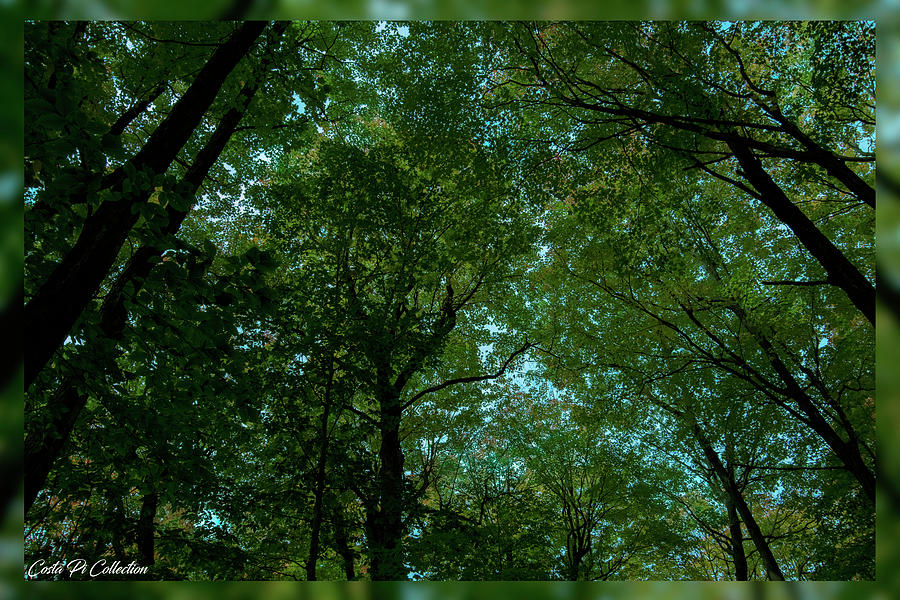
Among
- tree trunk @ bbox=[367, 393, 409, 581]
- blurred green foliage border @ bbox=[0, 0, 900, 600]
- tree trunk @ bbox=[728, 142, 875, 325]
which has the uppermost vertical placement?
tree trunk @ bbox=[728, 142, 875, 325]

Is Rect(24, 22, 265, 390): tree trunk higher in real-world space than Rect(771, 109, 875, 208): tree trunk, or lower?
lower

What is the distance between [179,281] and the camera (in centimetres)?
213

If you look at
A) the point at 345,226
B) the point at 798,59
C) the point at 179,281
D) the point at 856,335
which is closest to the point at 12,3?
the point at 179,281

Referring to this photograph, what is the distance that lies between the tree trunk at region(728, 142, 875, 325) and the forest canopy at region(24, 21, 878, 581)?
29mm

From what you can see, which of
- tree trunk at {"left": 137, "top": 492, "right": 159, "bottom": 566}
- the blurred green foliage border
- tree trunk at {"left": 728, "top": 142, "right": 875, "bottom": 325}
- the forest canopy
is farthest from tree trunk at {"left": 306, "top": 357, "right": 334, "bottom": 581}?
tree trunk at {"left": 728, "top": 142, "right": 875, "bottom": 325}

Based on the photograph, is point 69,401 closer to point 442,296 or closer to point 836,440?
point 442,296

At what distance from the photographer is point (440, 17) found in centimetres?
86

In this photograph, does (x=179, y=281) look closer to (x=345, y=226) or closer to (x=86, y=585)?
(x=86, y=585)

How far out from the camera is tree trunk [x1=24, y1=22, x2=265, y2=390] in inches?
67.4

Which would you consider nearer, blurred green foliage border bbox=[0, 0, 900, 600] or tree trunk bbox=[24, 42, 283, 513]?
blurred green foliage border bbox=[0, 0, 900, 600]

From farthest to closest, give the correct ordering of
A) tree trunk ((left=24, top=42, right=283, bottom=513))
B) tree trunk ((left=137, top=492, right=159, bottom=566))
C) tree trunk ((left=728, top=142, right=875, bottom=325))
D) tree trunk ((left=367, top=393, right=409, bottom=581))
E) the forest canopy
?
1. tree trunk ((left=367, top=393, right=409, bottom=581))
2. tree trunk ((left=137, top=492, right=159, bottom=566))
3. tree trunk ((left=728, top=142, right=875, bottom=325))
4. tree trunk ((left=24, top=42, right=283, bottom=513))
5. the forest canopy

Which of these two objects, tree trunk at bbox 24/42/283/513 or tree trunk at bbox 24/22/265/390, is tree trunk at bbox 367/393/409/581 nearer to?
tree trunk at bbox 24/42/283/513

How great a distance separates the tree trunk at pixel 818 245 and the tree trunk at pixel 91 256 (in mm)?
5098

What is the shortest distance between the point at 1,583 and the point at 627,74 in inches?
310
